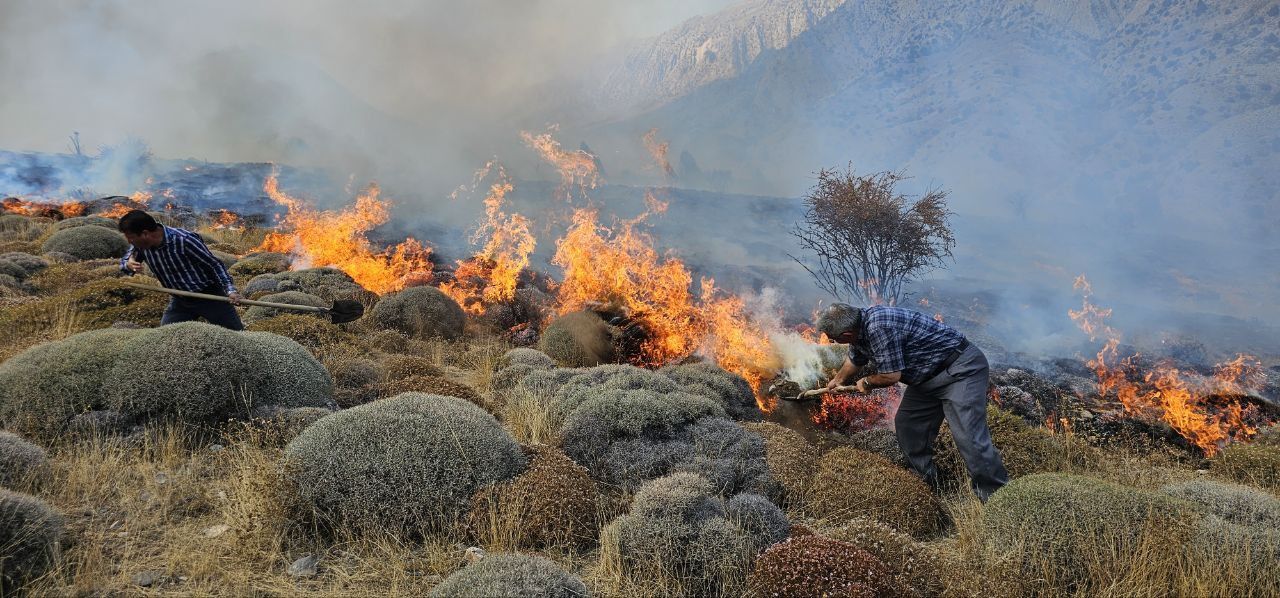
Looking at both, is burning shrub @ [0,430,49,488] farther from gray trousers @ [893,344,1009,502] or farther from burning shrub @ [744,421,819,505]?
gray trousers @ [893,344,1009,502]

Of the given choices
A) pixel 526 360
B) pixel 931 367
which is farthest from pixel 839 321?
pixel 526 360

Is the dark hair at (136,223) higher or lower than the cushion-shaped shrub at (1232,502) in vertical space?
higher

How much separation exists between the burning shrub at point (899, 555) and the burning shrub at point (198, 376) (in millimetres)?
5717

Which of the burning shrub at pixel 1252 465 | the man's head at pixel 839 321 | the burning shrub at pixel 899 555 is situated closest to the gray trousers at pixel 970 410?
the man's head at pixel 839 321

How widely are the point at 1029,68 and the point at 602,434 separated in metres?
107

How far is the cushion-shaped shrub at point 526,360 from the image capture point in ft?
33.2

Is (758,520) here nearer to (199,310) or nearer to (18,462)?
(18,462)

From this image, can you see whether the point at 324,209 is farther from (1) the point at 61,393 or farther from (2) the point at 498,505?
(2) the point at 498,505

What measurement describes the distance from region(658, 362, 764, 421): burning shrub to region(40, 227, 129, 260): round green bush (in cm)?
1798

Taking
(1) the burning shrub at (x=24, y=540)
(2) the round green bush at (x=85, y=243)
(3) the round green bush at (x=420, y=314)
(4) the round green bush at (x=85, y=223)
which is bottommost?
(1) the burning shrub at (x=24, y=540)

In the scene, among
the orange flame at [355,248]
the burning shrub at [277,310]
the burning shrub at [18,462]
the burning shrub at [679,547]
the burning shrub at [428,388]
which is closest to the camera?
the burning shrub at [679,547]

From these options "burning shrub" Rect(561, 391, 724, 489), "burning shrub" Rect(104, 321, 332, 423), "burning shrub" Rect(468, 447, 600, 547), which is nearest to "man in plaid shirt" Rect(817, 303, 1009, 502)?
"burning shrub" Rect(561, 391, 724, 489)

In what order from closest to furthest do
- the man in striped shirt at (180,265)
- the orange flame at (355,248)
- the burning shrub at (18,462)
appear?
the burning shrub at (18,462), the man in striped shirt at (180,265), the orange flame at (355,248)

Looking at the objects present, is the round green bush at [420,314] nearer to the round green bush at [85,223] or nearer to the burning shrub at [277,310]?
the burning shrub at [277,310]
